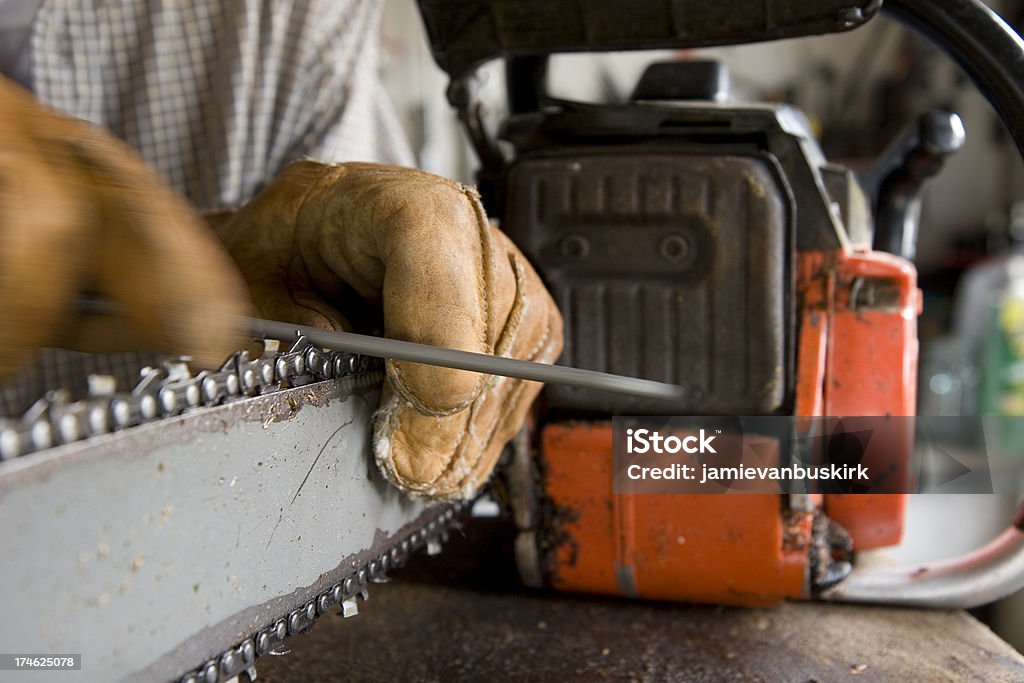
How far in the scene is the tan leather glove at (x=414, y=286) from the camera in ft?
2.47

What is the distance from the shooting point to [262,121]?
170 centimetres

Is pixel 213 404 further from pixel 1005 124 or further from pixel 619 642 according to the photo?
pixel 1005 124

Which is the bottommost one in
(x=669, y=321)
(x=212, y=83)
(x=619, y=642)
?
(x=619, y=642)

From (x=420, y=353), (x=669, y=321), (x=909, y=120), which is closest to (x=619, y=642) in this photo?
(x=669, y=321)

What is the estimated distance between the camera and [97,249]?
55cm

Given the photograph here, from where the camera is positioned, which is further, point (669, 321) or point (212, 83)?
point (212, 83)

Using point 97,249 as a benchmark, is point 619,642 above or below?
below

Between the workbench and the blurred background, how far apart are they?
246 centimetres

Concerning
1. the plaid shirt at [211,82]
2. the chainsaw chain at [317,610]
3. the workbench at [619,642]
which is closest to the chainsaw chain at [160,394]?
the chainsaw chain at [317,610]

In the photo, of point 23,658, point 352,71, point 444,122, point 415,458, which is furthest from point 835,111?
point 23,658

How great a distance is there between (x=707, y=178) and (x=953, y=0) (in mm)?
356

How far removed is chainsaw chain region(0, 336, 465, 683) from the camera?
1.66 ft

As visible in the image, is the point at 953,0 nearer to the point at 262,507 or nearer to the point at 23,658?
the point at 262,507

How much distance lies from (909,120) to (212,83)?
4.12 metres
